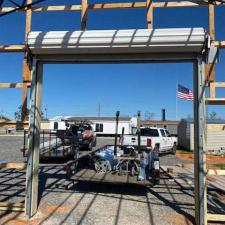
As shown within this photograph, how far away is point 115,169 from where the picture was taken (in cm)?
957

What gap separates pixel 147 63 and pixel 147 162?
4.04m

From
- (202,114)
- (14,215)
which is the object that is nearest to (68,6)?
(202,114)

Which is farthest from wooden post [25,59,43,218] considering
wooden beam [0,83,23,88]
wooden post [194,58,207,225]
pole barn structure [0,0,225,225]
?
wooden post [194,58,207,225]

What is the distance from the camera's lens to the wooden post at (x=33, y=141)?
6.52 meters

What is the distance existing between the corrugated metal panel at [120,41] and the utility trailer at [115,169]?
3594mm

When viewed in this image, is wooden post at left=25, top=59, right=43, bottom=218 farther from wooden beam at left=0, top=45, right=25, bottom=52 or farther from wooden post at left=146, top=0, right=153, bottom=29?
wooden post at left=146, top=0, right=153, bottom=29

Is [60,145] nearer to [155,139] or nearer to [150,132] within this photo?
[155,139]

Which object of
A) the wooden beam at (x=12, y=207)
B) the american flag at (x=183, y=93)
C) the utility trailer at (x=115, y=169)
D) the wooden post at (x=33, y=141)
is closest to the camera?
the wooden post at (x=33, y=141)

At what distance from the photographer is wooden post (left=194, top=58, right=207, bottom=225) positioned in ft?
19.9

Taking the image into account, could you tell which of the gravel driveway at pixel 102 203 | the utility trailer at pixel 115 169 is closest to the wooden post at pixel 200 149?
the gravel driveway at pixel 102 203

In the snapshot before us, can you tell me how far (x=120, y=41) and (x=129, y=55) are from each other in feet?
1.45

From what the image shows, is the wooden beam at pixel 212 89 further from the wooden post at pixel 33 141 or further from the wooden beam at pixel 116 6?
the wooden post at pixel 33 141

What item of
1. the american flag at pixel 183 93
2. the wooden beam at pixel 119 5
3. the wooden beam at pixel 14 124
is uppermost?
the american flag at pixel 183 93

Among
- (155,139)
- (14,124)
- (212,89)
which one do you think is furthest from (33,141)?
(155,139)
